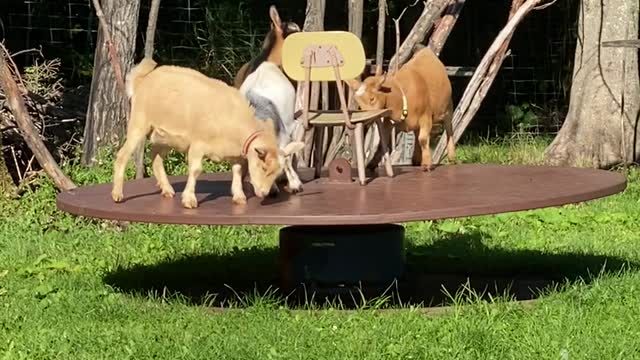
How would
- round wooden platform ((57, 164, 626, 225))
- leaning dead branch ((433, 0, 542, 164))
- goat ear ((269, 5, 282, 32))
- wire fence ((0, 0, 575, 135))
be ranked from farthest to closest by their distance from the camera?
wire fence ((0, 0, 575, 135)), leaning dead branch ((433, 0, 542, 164)), goat ear ((269, 5, 282, 32)), round wooden platform ((57, 164, 626, 225))

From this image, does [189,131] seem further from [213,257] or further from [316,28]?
[316,28]

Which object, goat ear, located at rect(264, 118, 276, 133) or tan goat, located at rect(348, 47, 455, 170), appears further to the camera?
tan goat, located at rect(348, 47, 455, 170)

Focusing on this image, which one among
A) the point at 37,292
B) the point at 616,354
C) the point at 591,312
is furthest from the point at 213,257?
the point at 616,354

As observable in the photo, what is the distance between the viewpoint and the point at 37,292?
244 inches

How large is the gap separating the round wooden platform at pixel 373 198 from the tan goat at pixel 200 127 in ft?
0.48

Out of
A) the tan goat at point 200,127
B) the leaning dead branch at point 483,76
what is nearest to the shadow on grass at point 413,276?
the tan goat at point 200,127

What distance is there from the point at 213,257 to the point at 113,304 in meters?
1.51

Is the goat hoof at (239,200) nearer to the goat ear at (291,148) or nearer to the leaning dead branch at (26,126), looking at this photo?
the goat ear at (291,148)

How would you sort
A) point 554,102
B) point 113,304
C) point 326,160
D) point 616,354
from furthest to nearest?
point 554,102 → point 326,160 → point 113,304 → point 616,354

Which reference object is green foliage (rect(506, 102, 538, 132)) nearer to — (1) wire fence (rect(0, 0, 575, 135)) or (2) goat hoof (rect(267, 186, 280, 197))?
(1) wire fence (rect(0, 0, 575, 135))

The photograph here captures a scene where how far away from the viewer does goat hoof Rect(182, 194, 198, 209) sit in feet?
17.3

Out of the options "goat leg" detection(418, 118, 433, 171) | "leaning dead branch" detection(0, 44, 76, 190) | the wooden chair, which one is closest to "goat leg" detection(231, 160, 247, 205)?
the wooden chair

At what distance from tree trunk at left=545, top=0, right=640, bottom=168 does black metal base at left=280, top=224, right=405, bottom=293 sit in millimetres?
5341

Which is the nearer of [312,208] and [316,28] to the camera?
[312,208]
